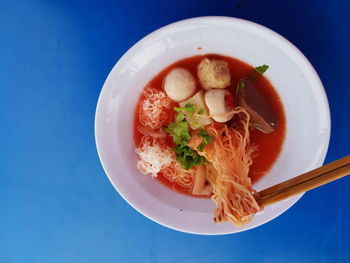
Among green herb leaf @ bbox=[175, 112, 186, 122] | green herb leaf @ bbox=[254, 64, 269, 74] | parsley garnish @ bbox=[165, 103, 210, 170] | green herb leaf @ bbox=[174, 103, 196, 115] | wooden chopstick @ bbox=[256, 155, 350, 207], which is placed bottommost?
wooden chopstick @ bbox=[256, 155, 350, 207]

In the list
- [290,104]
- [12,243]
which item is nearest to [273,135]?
[290,104]

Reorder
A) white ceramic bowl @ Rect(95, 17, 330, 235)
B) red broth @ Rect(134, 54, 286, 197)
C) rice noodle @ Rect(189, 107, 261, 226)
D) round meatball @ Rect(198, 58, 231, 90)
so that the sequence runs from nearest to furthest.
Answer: rice noodle @ Rect(189, 107, 261, 226) → white ceramic bowl @ Rect(95, 17, 330, 235) → round meatball @ Rect(198, 58, 231, 90) → red broth @ Rect(134, 54, 286, 197)

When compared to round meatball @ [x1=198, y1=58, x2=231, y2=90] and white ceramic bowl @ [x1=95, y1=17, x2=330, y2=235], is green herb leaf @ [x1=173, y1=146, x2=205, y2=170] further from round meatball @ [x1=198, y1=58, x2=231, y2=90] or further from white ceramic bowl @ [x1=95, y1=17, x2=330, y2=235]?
round meatball @ [x1=198, y1=58, x2=231, y2=90]

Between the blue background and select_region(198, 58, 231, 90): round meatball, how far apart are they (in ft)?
1.07

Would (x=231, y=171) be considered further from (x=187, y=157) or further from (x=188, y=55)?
(x=188, y=55)

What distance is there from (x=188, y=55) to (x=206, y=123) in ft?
1.43

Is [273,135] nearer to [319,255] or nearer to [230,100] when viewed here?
[230,100]

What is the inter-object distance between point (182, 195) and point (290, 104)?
871 mm

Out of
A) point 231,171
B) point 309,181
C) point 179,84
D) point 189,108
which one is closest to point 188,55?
point 179,84

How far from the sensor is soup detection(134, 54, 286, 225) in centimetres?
194

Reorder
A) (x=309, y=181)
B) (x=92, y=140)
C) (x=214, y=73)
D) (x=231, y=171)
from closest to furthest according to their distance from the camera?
(x=309, y=181)
(x=231, y=171)
(x=214, y=73)
(x=92, y=140)

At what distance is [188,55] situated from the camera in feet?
6.69

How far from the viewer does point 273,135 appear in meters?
2.08

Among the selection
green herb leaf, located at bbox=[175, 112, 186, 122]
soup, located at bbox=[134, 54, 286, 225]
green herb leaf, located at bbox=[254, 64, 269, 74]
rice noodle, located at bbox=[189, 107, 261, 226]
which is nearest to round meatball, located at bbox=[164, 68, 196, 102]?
soup, located at bbox=[134, 54, 286, 225]
